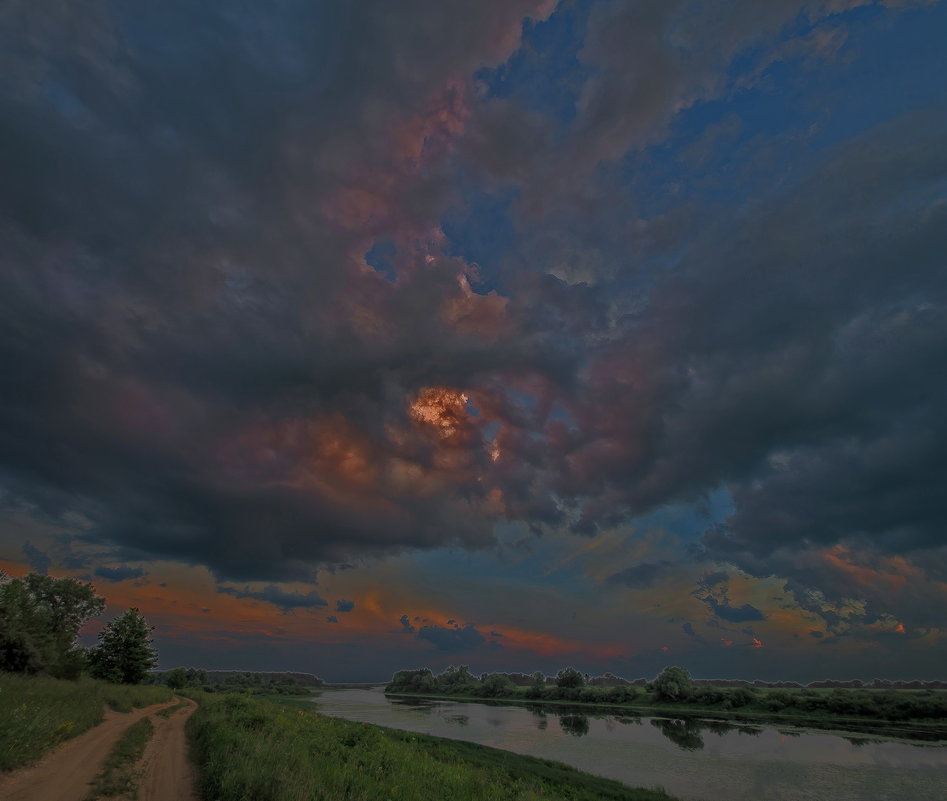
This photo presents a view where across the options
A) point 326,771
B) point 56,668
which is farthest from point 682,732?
point 56,668

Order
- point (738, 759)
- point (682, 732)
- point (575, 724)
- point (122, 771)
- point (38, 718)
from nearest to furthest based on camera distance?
point (122, 771) → point (38, 718) → point (738, 759) → point (682, 732) → point (575, 724)

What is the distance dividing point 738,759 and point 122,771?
50.5 meters

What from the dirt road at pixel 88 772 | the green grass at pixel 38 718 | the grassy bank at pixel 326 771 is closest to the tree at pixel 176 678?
the green grass at pixel 38 718

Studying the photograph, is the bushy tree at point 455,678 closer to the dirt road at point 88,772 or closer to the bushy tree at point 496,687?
the bushy tree at point 496,687

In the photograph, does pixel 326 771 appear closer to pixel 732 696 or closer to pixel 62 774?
pixel 62 774

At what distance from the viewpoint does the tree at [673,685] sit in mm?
102875

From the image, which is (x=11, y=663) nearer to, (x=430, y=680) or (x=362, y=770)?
(x=362, y=770)

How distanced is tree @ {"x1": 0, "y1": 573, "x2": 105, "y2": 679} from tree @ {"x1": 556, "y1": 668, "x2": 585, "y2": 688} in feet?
395

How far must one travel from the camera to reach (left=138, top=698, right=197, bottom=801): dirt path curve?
46.0ft

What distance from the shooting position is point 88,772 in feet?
49.0

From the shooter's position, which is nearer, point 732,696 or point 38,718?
point 38,718

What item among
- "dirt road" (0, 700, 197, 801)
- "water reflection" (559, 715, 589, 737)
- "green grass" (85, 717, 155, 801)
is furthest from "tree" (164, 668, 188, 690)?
"green grass" (85, 717, 155, 801)

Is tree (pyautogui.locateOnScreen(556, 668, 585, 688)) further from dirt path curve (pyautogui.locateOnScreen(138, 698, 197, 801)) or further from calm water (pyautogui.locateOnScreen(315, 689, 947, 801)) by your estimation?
dirt path curve (pyautogui.locateOnScreen(138, 698, 197, 801))

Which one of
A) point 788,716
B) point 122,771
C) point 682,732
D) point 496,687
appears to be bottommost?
point 682,732
